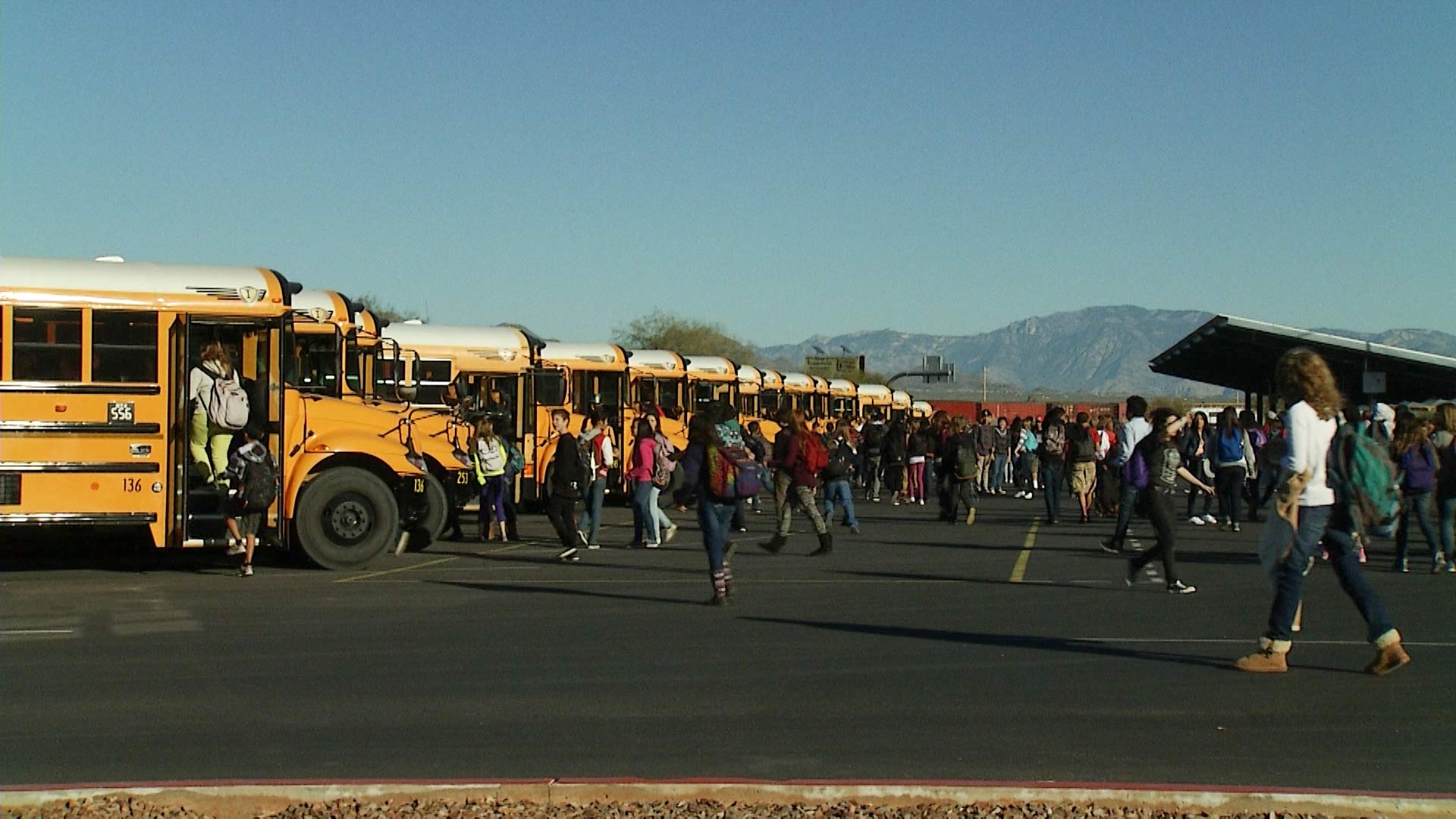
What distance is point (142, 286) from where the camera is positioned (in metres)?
15.2

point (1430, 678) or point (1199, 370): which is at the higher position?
point (1199, 370)

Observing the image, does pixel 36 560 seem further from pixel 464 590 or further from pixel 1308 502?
pixel 1308 502

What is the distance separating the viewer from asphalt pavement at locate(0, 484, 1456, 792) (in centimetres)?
726

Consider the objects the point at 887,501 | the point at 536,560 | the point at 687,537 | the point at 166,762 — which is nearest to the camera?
the point at 166,762

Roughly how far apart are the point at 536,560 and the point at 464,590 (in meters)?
Answer: 3.33

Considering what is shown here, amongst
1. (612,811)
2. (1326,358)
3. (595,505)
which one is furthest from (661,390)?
(612,811)

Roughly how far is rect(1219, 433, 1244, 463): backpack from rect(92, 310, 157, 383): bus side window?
14164 mm

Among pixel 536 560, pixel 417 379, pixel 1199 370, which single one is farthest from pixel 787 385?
pixel 536 560

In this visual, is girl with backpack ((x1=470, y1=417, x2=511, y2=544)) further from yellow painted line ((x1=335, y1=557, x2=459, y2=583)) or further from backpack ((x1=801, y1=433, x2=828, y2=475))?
backpack ((x1=801, y1=433, x2=828, y2=475))

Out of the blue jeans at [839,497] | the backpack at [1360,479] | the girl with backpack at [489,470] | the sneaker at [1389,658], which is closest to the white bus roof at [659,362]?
the blue jeans at [839,497]

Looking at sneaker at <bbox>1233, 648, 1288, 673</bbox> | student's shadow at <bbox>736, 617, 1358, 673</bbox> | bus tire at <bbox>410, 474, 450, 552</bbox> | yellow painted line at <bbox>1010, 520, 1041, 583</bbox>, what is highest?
bus tire at <bbox>410, 474, 450, 552</bbox>

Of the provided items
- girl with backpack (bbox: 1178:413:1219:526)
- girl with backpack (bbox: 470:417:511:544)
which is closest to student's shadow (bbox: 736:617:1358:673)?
girl with backpack (bbox: 470:417:511:544)

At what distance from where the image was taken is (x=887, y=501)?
33.8 metres

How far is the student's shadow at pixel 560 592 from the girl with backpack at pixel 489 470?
4.68 metres
